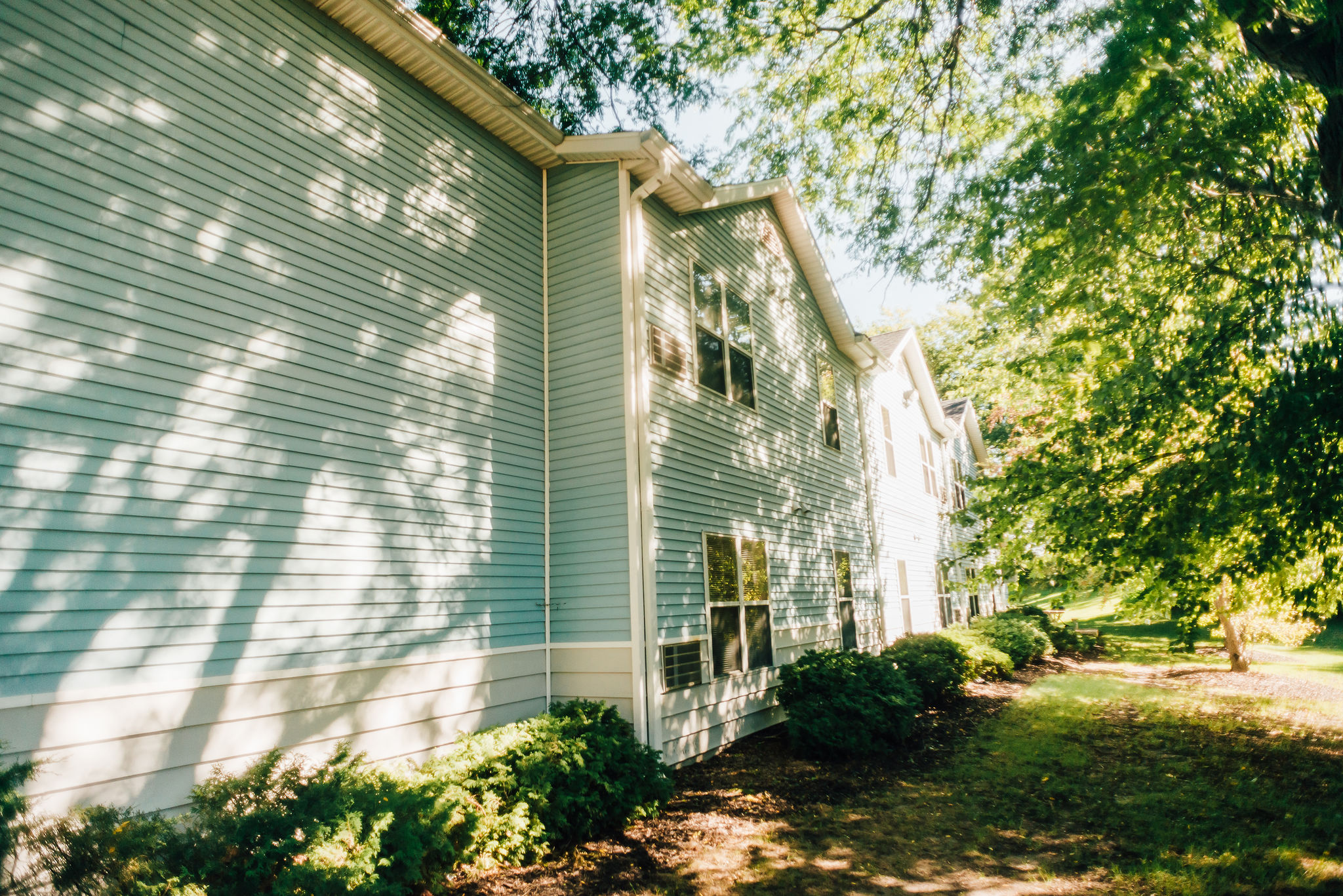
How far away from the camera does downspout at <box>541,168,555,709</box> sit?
7.78 m

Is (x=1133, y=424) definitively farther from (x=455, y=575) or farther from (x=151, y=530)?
(x=151, y=530)

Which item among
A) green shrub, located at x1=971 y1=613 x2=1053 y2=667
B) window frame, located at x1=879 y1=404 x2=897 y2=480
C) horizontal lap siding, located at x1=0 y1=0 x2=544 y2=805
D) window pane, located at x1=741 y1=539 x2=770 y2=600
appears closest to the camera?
horizontal lap siding, located at x1=0 y1=0 x2=544 y2=805

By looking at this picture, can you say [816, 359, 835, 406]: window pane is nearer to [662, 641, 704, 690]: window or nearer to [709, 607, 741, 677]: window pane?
[709, 607, 741, 677]: window pane

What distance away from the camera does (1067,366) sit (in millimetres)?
8539

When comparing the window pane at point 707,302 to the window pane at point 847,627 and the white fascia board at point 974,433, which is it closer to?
the window pane at point 847,627

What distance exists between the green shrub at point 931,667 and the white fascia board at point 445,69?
919 cm

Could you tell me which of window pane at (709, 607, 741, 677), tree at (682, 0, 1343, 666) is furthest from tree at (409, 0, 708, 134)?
window pane at (709, 607, 741, 677)

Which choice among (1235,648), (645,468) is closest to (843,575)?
(645,468)

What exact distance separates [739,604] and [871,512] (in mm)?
6719

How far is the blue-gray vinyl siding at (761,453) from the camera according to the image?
27.8ft

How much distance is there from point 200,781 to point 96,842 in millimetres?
1425

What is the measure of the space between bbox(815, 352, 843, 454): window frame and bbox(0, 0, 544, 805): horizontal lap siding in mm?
7255

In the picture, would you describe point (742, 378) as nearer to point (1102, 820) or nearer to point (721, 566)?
point (721, 566)

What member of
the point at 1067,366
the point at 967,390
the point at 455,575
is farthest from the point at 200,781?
the point at 967,390
